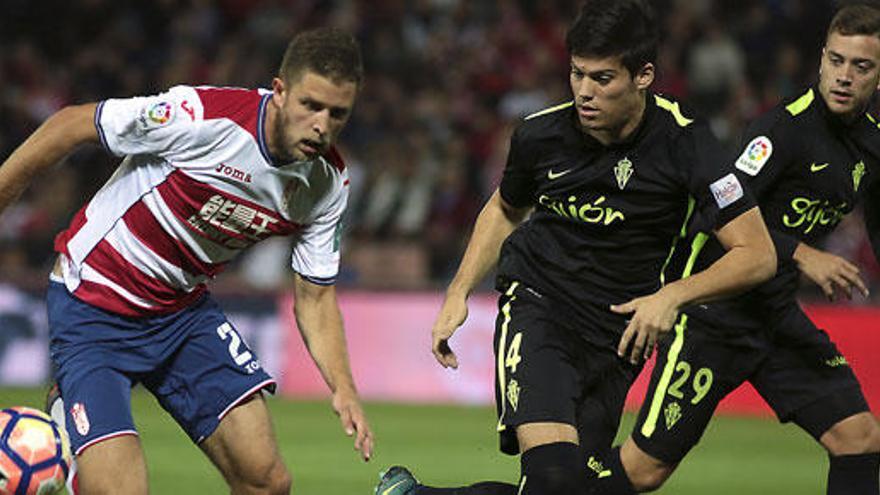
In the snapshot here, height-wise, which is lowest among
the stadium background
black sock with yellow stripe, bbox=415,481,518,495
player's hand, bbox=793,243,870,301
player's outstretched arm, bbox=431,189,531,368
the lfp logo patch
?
the stadium background

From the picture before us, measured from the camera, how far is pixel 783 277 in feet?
20.4

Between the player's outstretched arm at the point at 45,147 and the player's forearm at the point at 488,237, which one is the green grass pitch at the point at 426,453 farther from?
the player's outstretched arm at the point at 45,147

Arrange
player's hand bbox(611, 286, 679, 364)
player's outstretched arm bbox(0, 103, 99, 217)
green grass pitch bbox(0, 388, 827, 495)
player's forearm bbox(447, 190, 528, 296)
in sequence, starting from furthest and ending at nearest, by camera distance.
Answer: green grass pitch bbox(0, 388, 827, 495) < player's forearm bbox(447, 190, 528, 296) < player's outstretched arm bbox(0, 103, 99, 217) < player's hand bbox(611, 286, 679, 364)

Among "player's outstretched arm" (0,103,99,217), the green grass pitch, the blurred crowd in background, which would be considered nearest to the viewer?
"player's outstretched arm" (0,103,99,217)

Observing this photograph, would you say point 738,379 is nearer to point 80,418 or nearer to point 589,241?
point 589,241

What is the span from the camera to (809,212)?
6129 millimetres

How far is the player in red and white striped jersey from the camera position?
5324 mm

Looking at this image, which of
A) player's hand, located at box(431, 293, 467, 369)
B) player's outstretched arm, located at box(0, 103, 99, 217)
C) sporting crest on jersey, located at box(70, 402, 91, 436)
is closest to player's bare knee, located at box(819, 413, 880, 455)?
player's hand, located at box(431, 293, 467, 369)

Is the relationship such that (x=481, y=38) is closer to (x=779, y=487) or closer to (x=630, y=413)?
(x=630, y=413)

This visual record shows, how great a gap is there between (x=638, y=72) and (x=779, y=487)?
4.20 m

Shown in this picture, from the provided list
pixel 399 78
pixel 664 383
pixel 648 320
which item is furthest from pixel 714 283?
pixel 399 78

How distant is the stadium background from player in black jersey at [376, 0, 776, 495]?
11.3ft

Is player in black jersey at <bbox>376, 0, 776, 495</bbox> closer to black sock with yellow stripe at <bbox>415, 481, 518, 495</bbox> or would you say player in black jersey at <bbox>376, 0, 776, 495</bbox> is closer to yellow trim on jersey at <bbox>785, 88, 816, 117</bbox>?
black sock with yellow stripe at <bbox>415, 481, 518, 495</bbox>

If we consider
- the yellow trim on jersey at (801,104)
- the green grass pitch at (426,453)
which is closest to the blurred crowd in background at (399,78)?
the green grass pitch at (426,453)
